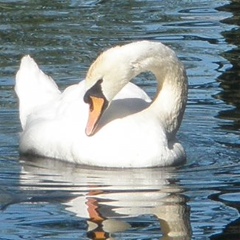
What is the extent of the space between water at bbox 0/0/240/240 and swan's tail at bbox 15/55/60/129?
23 centimetres

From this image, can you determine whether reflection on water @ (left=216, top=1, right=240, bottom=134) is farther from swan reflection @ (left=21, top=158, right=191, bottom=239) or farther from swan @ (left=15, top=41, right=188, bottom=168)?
swan reflection @ (left=21, top=158, right=191, bottom=239)

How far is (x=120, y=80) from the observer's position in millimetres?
10820

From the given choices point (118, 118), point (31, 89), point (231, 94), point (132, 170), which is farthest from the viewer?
point (231, 94)

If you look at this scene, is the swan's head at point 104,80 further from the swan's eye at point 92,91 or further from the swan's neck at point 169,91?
the swan's neck at point 169,91

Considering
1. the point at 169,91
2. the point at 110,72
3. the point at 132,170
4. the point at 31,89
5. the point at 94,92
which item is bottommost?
the point at 132,170

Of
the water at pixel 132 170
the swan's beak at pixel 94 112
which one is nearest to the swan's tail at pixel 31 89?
the water at pixel 132 170

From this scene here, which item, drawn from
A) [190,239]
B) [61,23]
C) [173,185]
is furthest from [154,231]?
[61,23]

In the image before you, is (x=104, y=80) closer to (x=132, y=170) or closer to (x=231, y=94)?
(x=132, y=170)

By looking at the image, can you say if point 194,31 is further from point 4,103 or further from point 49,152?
point 49,152

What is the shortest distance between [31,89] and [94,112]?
62.1 inches

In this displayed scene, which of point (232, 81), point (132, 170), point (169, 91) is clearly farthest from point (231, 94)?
point (132, 170)

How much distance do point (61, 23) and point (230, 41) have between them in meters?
2.08

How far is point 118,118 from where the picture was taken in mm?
10867

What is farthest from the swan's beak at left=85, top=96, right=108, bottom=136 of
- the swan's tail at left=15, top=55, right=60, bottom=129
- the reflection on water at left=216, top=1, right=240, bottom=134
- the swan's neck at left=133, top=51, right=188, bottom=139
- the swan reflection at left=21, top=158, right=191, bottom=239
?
the reflection on water at left=216, top=1, right=240, bottom=134
